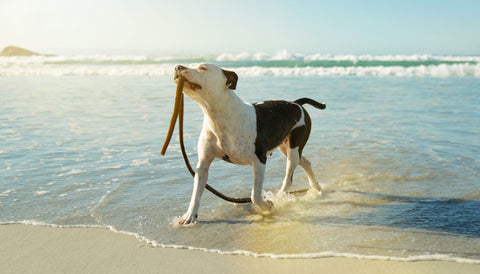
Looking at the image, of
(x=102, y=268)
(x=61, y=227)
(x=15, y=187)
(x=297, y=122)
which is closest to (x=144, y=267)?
(x=102, y=268)

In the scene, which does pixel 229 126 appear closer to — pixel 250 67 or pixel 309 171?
pixel 309 171

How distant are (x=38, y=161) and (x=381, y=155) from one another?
15.4ft

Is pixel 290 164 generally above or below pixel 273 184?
above

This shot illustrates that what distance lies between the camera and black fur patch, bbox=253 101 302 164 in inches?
155

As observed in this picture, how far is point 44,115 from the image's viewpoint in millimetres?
9734

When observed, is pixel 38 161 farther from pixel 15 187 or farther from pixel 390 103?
pixel 390 103

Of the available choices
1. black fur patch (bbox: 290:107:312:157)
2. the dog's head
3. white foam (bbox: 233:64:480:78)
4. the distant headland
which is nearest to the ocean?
black fur patch (bbox: 290:107:312:157)

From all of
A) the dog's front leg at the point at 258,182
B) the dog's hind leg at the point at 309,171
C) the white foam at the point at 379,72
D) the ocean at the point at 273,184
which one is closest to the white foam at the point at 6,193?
the ocean at the point at 273,184

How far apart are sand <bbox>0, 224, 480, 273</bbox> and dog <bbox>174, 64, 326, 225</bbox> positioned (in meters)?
0.65

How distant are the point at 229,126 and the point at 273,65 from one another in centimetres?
2777

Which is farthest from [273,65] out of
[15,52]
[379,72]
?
[15,52]

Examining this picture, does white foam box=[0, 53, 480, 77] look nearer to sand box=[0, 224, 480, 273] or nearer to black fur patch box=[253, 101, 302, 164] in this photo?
black fur patch box=[253, 101, 302, 164]

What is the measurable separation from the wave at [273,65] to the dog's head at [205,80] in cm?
2169

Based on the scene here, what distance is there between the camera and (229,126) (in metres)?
3.74
